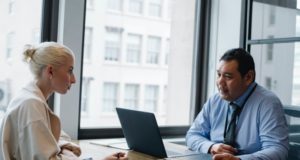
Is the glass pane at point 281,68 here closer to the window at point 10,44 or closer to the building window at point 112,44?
the building window at point 112,44

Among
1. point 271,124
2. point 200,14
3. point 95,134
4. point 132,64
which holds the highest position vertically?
point 200,14

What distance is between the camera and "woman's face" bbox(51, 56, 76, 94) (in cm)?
182

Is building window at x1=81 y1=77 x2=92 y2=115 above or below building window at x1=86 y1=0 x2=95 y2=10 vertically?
below

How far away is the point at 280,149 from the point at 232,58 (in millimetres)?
583

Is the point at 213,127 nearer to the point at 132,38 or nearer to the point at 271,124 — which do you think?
the point at 271,124

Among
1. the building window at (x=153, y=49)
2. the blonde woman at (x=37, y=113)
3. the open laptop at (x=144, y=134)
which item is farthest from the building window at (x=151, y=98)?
the blonde woman at (x=37, y=113)

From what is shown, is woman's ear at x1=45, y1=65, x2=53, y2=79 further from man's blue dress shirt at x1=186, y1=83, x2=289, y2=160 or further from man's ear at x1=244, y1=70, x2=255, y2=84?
man's ear at x1=244, y1=70, x2=255, y2=84

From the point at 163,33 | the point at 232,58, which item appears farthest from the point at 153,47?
the point at 232,58

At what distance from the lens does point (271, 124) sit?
2.11 meters

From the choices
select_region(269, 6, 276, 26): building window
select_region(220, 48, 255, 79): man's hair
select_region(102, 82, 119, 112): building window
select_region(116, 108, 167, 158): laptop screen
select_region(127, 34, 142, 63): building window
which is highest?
select_region(269, 6, 276, 26): building window

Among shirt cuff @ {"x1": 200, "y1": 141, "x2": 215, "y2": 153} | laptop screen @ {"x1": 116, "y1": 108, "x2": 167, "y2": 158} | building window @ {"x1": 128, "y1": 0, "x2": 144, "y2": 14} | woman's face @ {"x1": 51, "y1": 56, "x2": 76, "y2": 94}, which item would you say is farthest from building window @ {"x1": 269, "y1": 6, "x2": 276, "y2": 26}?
woman's face @ {"x1": 51, "y1": 56, "x2": 76, "y2": 94}

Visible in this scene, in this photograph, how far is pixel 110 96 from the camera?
3.09 meters

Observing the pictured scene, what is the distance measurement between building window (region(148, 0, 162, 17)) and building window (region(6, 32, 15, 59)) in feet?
3.80

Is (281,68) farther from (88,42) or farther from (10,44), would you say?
(10,44)
